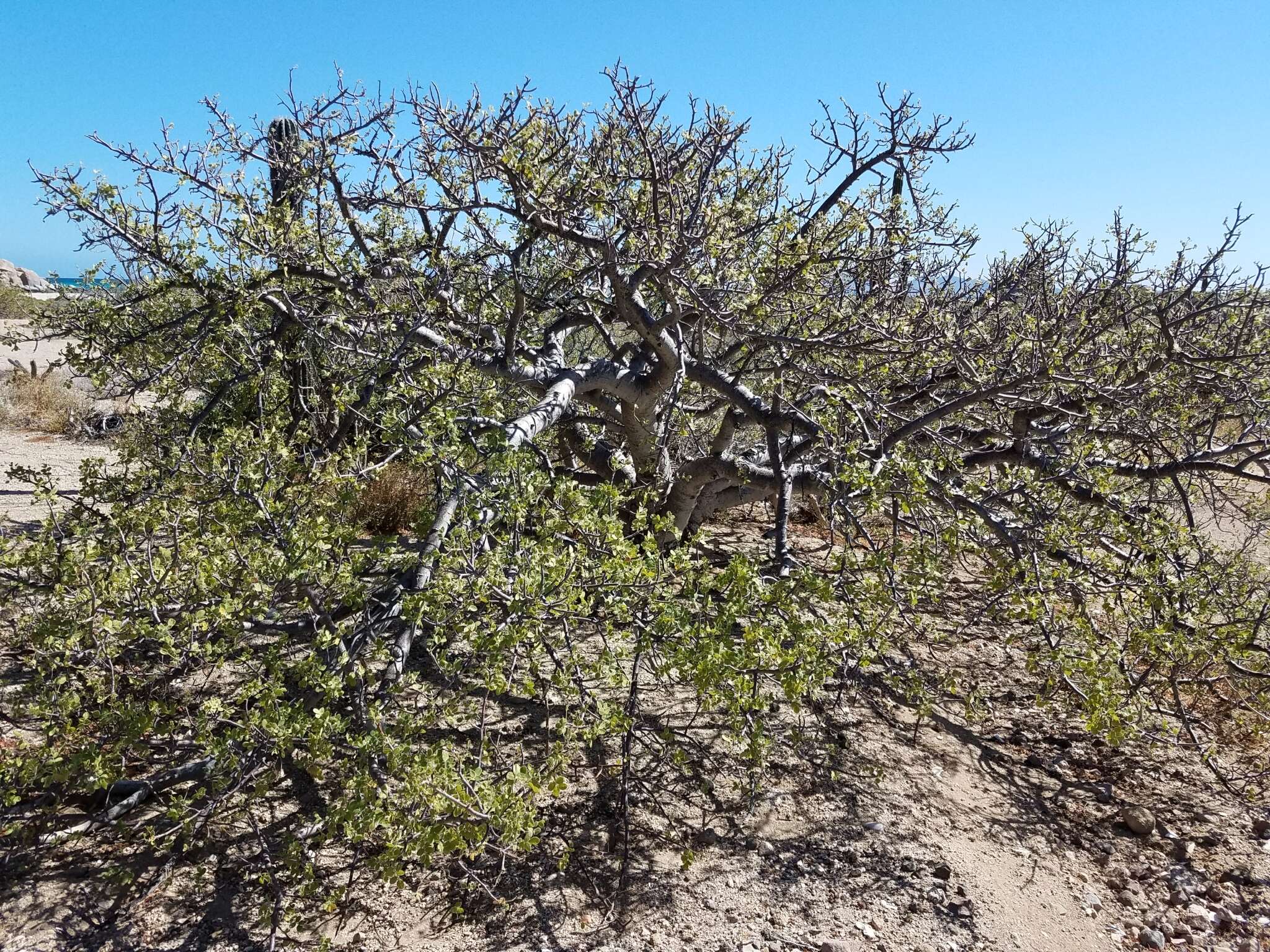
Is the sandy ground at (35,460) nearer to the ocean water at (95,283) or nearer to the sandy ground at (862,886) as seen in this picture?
the ocean water at (95,283)

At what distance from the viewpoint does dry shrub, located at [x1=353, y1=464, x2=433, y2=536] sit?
20.4 ft

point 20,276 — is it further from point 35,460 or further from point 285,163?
point 285,163

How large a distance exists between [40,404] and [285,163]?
26.8ft

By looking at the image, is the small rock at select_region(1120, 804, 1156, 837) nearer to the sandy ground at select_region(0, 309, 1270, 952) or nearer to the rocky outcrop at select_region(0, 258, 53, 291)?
the sandy ground at select_region(0, 309, 1270, 952)

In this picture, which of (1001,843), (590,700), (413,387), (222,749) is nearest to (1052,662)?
(1001,843)

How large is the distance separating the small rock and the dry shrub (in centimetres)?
483

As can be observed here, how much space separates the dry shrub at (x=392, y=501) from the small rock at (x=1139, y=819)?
483cm

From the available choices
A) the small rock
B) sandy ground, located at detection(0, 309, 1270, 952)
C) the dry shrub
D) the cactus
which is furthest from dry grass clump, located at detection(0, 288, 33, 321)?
the small rock

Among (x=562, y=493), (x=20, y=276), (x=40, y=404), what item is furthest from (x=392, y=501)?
(x=20, y=276)

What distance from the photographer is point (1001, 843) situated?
3.29 m

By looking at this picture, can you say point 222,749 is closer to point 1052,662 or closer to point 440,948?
point 440,948

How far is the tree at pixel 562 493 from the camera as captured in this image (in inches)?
96.7

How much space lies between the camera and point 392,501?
630 cm

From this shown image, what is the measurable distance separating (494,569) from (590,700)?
61 centimetres
